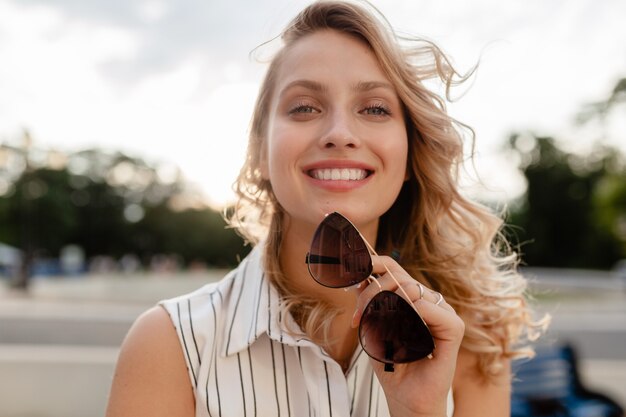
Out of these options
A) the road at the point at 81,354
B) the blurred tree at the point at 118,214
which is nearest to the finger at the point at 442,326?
the road at the point at 81,354

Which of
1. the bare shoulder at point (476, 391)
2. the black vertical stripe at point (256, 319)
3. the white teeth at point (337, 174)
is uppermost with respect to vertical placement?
the white teeth at point (337, 174)

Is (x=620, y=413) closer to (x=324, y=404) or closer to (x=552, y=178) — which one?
(x=324, y=404)

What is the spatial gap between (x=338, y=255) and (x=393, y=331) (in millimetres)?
228

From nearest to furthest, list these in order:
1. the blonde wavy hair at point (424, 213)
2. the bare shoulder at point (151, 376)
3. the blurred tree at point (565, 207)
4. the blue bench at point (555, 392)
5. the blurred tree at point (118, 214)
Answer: the bare shoulder at point (151, 376) → the blonde wavy hair at point (424, 213) → the blue bench at point (555, 392) → the blurred tree at point (565, 207) → the blurred tree at point (118, 214)

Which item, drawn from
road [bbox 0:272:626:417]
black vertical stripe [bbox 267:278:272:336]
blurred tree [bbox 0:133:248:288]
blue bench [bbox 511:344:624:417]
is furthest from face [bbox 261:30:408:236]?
blurred tree [bbox 0:133:248:288]

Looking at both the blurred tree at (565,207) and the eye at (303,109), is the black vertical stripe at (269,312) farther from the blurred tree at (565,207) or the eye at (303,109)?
the blurred tree at (565,207)

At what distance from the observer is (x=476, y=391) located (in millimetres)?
1822

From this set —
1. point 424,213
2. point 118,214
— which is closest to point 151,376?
point 424,213

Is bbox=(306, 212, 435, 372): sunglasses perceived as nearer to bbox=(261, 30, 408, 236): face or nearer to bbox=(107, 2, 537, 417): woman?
bbox=(107, 2, 537, 417): woman

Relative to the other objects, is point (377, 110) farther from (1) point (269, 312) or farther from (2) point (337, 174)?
(1) point (269, 312)

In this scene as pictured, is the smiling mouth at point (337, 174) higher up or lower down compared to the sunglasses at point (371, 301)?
higher up

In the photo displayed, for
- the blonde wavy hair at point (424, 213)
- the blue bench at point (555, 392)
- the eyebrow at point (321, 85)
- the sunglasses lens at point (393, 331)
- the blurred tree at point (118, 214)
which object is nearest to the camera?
the sunglasses lens at point (393, 331)

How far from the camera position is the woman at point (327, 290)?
150cm

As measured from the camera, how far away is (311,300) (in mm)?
1816
